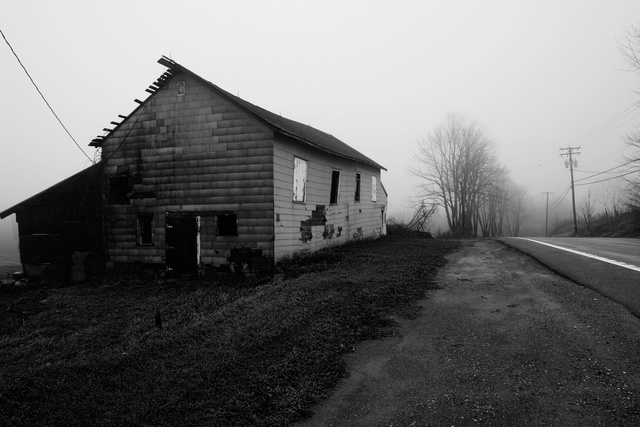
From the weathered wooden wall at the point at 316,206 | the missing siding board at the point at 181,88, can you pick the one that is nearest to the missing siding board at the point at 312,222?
the weathered wooden wall at the point at 316,206

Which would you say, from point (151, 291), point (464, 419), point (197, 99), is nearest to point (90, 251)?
point (151, 291)

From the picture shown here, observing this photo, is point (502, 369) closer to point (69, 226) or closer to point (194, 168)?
point (194, 168)

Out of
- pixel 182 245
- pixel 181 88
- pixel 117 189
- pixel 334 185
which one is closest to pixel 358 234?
pixel 334 185

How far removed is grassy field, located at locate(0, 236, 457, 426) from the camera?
3.40 m

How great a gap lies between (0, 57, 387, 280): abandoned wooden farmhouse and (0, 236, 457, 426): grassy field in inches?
85.9

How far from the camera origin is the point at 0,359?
19.4 feet

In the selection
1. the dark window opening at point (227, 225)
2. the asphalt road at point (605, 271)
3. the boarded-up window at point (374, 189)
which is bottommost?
the asphalt road at point (605, 271)

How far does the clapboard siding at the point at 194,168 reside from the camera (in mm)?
11461

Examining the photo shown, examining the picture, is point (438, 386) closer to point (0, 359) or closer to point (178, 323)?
point (178, 323)

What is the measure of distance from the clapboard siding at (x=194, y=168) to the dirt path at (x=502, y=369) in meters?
7.20

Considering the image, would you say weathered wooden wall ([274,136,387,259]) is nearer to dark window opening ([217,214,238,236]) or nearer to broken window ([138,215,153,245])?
dark window opening ([217,214,238,236])

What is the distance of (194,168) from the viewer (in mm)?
12305

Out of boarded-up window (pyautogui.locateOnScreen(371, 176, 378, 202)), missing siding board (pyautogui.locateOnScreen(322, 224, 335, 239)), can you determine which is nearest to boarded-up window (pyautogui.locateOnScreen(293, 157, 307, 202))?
missing siding board (pyautogui.locateOnScreen(322, 224, 335, 239))

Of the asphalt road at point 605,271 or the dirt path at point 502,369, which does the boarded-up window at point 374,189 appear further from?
the dirt path at point 502,369
